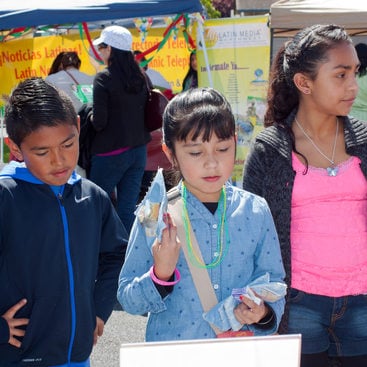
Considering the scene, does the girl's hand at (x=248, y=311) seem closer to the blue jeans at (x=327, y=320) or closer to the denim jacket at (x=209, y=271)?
the denim jacket at (x=209, y=271)

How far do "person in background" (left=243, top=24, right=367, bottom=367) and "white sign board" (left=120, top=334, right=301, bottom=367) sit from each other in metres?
1.05

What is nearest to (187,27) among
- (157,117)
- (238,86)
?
(238,86)

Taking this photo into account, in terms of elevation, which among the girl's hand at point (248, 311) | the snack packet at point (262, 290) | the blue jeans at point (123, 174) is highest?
the snack packet at point (262, 290)

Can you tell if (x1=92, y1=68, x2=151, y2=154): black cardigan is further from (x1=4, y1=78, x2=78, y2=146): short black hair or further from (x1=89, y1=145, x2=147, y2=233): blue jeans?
(x1=4, y1=78, x2=78, y2=146): short black hair

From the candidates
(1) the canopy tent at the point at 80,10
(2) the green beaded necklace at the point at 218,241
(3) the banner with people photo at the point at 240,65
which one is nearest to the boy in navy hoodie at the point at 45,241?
(2) the green beaded necklace at the point at 218,241

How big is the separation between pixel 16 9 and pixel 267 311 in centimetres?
505

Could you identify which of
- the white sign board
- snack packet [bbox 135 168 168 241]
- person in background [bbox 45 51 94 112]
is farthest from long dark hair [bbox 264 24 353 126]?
person in background [bbox 45 51 94 112]

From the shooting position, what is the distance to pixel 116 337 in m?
4.65

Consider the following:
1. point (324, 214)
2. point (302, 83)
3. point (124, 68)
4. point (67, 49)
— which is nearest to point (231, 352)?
point (324, 214)

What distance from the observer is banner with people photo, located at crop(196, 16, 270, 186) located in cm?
664

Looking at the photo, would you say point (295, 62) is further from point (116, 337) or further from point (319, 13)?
point (319, 13)

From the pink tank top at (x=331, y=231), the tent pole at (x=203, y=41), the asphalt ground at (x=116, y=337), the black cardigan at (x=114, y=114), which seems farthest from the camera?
the tent pole at (x=203, y=41)

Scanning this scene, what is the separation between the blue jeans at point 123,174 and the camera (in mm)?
6012

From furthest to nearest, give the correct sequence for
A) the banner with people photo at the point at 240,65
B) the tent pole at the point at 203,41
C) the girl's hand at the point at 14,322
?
the tent pole at the point at 203,41 < the banner with people photo at the point at 240,65 < the girl's hand at the point at 14,322
